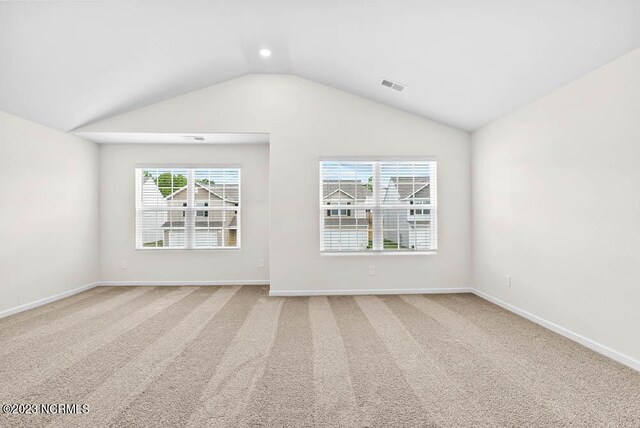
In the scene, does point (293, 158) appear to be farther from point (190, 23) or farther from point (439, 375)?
point (439, 375)

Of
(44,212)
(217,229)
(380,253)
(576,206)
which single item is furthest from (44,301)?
(576,206)

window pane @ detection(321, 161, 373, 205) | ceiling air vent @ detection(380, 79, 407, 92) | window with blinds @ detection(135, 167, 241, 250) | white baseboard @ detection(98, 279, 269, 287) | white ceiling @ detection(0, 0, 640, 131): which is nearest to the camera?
white ceiling @ detection(0, 0, 640, 131)

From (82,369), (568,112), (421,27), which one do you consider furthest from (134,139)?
(568,112)

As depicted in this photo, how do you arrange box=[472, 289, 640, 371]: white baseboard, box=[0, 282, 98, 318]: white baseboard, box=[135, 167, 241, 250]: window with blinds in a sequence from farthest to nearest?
box=[135, 167, 241, 250]: window with blinds, box=[0, 282, 98, 318]: white baseboard, box=[472, 289, 640, 371]: white baseboard

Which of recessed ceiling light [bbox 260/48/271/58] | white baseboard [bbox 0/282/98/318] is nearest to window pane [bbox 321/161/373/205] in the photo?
recessed ceiling light [bbox 260/48/271/58]

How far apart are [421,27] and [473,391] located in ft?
9.68

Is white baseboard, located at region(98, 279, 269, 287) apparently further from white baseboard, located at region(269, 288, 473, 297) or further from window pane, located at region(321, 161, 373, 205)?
window pane, located at region(321, 161, 373, 205)

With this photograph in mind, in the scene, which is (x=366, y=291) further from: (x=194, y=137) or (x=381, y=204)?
(x=194, y=137)

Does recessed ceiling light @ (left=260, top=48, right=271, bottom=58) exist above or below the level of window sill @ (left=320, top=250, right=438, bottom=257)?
above

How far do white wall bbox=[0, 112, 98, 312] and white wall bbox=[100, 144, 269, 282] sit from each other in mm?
214

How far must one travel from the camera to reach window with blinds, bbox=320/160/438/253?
188 inches

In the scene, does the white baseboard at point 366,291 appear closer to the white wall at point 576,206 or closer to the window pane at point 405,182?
the white wall at point 576,206

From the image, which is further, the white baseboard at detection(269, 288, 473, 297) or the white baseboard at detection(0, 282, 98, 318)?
the white baseboard at detection(269, 288, 473, 297)

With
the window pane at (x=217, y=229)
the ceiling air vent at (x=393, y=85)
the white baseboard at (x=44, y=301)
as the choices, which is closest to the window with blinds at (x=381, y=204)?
the ceiling air vent at (x=393, y=85)
